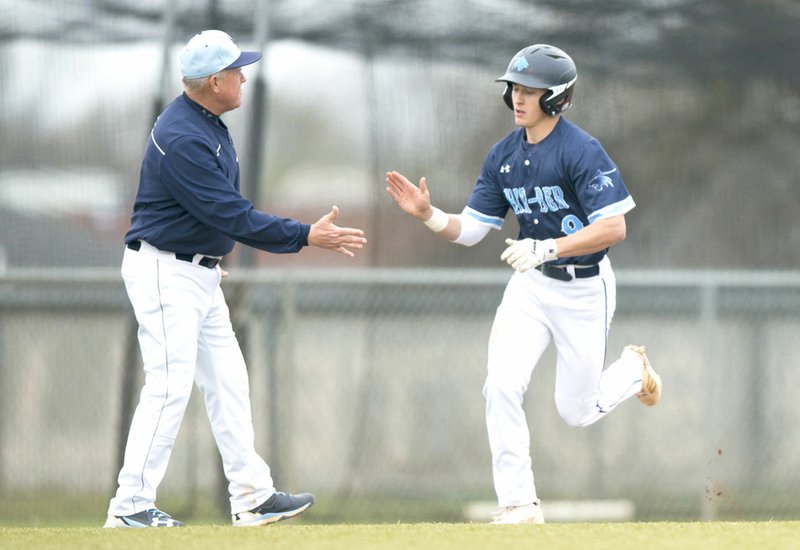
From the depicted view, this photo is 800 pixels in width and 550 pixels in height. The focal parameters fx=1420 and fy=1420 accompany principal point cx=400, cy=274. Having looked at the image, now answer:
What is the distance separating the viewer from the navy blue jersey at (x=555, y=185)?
5969 millimetres

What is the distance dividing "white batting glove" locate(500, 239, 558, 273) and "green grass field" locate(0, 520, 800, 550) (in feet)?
3.43

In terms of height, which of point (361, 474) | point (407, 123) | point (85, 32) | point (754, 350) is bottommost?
point (361, 474)

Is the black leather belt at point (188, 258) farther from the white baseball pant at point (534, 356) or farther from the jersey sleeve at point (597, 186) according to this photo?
the jersey sleeve at point (597, 186)

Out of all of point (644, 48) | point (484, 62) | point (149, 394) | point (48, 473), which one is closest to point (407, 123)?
point (484, 62)

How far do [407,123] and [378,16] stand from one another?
723 mm

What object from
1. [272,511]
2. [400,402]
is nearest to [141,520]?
[272,511]

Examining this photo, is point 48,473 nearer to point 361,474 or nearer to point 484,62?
point 361,474

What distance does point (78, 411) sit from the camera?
865 cm

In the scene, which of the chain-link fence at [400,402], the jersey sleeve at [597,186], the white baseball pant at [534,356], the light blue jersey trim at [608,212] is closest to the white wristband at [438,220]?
the white baseball pant at [534,356]

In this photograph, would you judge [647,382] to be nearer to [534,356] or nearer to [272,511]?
[534,356]

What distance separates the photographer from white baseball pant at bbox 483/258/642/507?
20.2ft

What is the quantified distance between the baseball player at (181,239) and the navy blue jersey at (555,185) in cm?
83

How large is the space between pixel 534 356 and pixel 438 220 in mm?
750

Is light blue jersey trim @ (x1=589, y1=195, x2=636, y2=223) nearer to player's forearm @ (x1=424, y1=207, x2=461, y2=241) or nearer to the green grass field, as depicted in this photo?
player's forearm @ (x1=424, y1=207, x2=461, y2=241)
